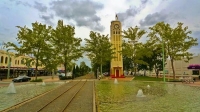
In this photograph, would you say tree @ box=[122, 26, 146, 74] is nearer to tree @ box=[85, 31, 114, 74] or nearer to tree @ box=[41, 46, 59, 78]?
tree @ box=[85, 31, 114, 74]

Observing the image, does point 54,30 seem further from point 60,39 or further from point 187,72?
point 187,72

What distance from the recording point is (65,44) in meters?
49.7

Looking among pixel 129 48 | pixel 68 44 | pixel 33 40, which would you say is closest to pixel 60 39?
pixel 68 44

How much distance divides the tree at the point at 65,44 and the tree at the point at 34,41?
5749 mm

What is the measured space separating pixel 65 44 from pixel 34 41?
970 centimetres

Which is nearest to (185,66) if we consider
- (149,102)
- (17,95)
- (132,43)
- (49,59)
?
(132,43)

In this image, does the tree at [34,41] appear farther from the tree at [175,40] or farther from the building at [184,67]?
the building at [184,67]

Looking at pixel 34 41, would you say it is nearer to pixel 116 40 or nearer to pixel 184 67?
pixel 116 40

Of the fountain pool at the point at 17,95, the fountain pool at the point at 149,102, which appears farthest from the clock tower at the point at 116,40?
the fountain pool at the point at 149,102

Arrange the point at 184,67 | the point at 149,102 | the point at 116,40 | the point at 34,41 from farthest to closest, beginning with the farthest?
1. the point at 184,67
2. the point at 116,40
3. the point at 34,41
4. the point at 149,102

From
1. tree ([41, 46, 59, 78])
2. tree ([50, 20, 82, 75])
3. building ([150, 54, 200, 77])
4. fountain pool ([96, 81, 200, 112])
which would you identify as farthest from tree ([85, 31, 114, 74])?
fountain pool ([96, 81, 200, 112])

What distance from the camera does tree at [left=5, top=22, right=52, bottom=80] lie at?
41125mm

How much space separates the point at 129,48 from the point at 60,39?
18.1m

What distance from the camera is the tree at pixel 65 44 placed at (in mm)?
49031
